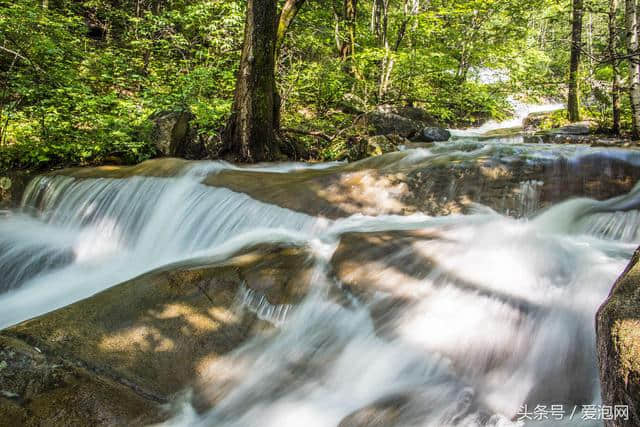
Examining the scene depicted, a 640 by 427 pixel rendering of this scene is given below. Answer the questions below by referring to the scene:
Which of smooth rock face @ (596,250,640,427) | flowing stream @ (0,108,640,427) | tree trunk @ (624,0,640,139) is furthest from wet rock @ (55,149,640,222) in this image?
tree trunk @ (624,0,640,139)

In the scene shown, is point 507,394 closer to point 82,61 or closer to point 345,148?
point 345,148

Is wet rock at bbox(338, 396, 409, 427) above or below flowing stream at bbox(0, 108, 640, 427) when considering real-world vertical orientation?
below

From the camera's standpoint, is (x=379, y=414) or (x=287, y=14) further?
(x=287, y=14)

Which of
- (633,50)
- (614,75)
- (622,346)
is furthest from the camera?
(614,75)

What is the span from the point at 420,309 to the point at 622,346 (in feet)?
5.22

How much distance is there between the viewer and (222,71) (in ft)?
32.2

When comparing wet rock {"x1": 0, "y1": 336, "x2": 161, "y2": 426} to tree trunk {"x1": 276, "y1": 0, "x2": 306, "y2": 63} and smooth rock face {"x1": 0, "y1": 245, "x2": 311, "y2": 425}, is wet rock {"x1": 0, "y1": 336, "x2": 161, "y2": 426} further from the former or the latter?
tree trunk {"x1": 276, "y1": 0, "x2": 306, "y2": 63}

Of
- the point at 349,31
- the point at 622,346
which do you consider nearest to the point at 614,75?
the point at 349,31

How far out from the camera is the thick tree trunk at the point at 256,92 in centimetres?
677

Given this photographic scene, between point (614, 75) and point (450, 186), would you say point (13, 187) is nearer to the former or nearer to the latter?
point (450, 186)

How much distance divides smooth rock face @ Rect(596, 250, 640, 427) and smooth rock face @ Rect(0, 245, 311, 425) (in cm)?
205

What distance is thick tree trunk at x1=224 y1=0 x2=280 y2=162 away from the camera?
6.77 meters

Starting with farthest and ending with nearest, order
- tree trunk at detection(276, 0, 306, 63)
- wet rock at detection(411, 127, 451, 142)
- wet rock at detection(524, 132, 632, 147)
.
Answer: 1. wet rock at detection(411, 127, 451, 142)
2. wet rock at detection(524, 132, 632, 147)
3. tree trunk at detection(276, 0, 306, 63)

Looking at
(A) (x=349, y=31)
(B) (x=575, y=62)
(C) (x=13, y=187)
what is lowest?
(C) (x=13, y=187)
